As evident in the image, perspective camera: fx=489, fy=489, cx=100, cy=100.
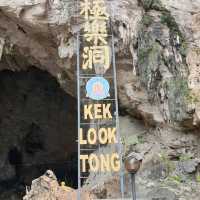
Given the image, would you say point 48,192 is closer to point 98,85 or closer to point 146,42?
point 98,85

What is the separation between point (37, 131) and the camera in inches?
449

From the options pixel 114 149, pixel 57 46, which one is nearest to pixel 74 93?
pixel 57 46

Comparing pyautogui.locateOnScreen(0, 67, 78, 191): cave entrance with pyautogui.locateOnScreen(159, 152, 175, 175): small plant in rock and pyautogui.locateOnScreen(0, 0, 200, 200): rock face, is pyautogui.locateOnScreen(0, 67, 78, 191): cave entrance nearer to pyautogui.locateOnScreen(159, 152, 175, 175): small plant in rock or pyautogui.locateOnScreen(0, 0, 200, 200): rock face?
pyautogui.locateOnScreen(0, 0, 200, 200): rock face

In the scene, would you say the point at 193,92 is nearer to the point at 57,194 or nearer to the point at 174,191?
the point at 174,191

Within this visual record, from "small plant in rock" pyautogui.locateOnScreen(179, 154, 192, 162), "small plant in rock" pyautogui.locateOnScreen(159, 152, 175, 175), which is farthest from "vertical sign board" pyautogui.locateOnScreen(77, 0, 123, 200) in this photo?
"small plant in rock" pyautogui.locateOnScreen(179, 154, 192, 162)

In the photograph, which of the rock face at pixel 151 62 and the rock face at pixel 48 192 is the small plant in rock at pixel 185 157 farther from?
the rock face at pixel 48 192

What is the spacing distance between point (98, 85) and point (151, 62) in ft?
3.51

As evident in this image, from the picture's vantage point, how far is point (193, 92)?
7566mm

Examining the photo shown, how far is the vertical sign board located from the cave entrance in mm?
3026

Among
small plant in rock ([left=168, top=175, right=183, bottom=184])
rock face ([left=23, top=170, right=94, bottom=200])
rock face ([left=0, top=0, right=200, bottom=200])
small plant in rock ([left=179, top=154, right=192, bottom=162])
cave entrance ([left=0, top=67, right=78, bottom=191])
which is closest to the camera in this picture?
rock face ([left=23, top=170, right=94, bottom=200])

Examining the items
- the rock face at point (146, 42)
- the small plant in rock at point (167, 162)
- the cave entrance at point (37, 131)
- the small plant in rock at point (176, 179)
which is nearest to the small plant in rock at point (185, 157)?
the small plant in rock at point (167, 162)

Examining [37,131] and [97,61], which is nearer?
[97,61]

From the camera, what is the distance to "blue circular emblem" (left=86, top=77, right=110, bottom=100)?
7316 mm

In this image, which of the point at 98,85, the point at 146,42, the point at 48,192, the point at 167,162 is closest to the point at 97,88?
the point at 98,85
